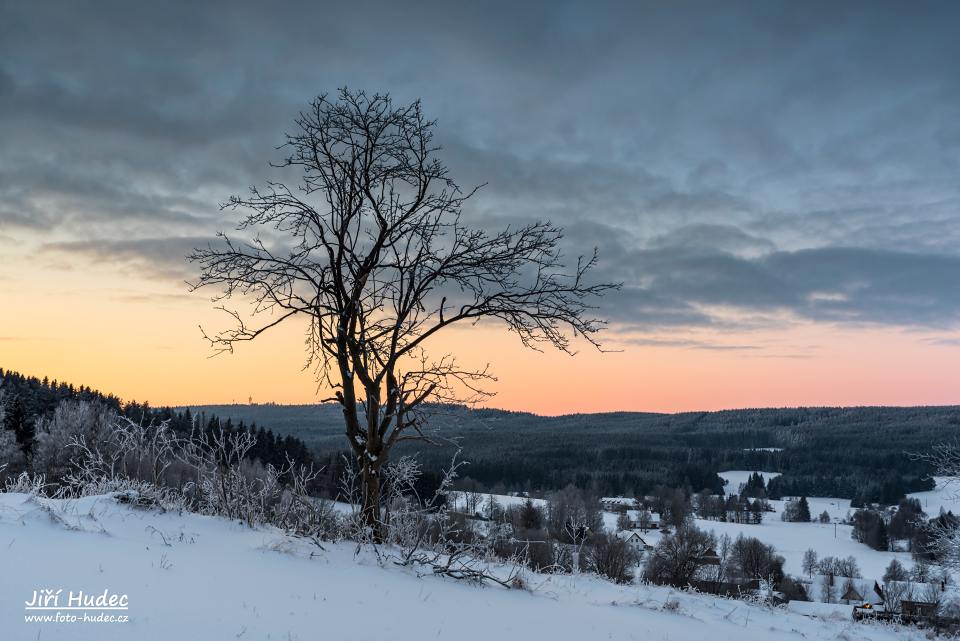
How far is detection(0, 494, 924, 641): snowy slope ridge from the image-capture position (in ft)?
13.3

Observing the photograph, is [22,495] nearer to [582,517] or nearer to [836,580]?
[582,517]

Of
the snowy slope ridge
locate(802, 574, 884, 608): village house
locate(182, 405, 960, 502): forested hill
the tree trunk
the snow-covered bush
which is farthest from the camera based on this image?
locate(182, 405, 960, 502): forested hill

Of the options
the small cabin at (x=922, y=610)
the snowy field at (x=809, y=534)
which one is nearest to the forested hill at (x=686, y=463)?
the snowy field at (x=809, y=534)

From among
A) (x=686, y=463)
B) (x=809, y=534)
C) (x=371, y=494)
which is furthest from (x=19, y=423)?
(x=686, y=463)

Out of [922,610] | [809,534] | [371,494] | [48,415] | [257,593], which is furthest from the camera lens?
[809,534]

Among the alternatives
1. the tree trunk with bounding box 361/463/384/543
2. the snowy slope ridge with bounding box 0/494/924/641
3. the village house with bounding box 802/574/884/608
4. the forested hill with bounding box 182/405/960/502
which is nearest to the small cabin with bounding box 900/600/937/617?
the snowy slope ridge with bounding box 0/494/924/641

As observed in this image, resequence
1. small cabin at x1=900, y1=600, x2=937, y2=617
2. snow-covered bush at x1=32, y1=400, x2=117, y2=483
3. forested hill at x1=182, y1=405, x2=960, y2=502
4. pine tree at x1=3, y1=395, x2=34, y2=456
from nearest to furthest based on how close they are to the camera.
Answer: small cabin at x1=900, y1=600, x2=937, y2=617
snow-covered bush at x1=32, y1=400, x2=117, y2=483
pine tree at x1=3, y1=395, x2=34, y2=456
forested hill at x1=182, y1=405, x2=960, y2=502

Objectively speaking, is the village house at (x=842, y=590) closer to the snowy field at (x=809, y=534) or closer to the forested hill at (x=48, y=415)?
the snowy field at (x=809, y=534)

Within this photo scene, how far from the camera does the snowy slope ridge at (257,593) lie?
4.05 metres

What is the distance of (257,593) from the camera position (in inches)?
187

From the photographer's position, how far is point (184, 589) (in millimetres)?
4461

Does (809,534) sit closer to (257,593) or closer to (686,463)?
(686,463)

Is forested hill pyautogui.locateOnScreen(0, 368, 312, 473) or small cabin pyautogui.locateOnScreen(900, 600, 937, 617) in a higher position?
forested hill pyautogui.locateOnScreen(0, 368, 312, 473)

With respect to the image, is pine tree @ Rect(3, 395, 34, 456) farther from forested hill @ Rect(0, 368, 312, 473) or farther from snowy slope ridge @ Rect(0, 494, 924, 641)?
snowy slope ridge @ Rect(0, 494, 924, 641)
